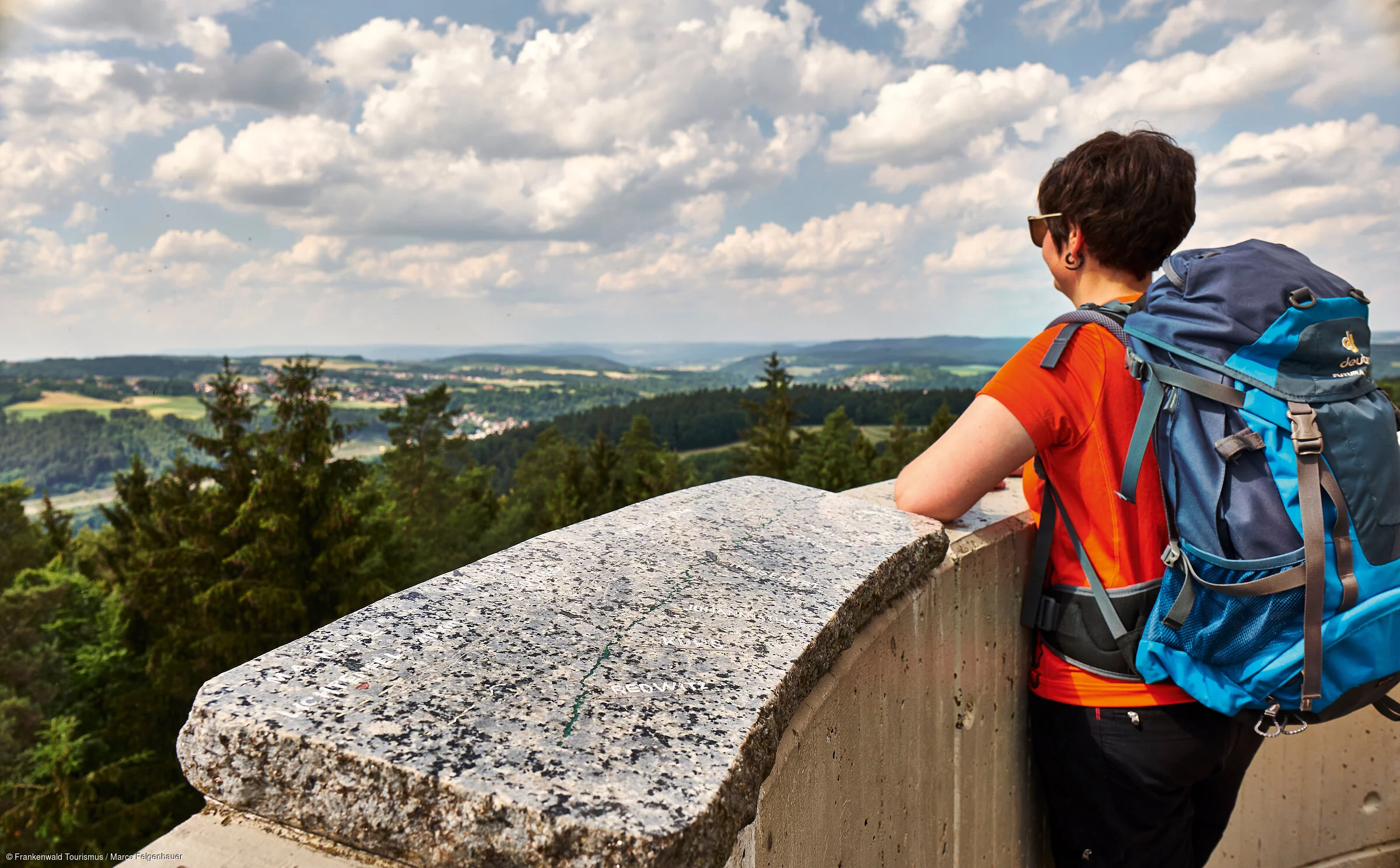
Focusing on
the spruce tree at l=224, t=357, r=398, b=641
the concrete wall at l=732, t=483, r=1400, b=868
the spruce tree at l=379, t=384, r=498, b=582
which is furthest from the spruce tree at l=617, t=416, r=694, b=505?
the concrete wall at l=732, t=483, r=1400, b=868

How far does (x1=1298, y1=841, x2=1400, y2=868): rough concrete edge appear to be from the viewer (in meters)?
3.59

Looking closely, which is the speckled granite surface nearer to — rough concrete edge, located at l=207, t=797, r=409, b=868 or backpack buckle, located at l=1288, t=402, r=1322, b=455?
rough concrete edge, located at l=207, t=797, r=409, b=868

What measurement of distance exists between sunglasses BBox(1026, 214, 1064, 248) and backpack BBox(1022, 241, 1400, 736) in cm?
49

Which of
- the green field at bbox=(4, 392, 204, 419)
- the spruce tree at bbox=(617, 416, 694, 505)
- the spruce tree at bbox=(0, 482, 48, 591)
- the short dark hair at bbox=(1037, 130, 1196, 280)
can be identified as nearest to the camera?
the short dark hair at bbox=(1037, 130, 1196, 280)

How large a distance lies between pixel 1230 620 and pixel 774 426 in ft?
165

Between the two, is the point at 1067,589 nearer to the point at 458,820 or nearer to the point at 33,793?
the point at 458,820

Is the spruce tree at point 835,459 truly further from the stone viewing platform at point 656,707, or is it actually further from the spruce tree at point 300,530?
the stone viewing platform at point 656,707

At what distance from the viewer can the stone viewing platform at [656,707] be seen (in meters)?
0.95

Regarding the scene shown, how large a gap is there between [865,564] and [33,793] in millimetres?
27968

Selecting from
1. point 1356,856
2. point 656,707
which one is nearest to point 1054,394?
point 656,707

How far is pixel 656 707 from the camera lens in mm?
1112

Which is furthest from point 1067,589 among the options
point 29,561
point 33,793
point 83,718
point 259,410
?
point 29,561

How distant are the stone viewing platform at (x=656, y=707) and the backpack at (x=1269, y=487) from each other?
1.79 ft

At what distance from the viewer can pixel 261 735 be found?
3.31 ft
